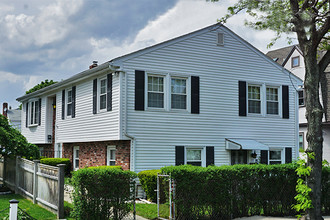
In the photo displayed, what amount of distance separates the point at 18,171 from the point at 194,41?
929cm

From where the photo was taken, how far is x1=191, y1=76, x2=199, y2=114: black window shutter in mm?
17422

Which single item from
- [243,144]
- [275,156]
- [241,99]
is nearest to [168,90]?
[241,99]

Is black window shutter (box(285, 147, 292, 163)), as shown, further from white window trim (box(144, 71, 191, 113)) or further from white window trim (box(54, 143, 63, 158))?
white window trim (box(54, 143, 63, 158))

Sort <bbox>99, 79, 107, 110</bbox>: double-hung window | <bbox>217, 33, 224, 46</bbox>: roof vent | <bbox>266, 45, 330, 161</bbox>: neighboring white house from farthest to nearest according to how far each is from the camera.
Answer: <bbox>266, 45, 330, 161</bbox>: neighboring white house → <bbox>217, 33, 224, 46</bbox>: roof vent → <bbox>99, 79, 107, 110</bbox>: double-hung window

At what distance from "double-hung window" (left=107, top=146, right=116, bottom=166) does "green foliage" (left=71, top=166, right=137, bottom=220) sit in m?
7.29

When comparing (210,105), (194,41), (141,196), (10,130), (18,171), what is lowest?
(141,196)

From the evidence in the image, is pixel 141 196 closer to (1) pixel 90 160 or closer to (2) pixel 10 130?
(1) pixel 90 160

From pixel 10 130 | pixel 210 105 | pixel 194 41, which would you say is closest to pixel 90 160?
pixel 10 130

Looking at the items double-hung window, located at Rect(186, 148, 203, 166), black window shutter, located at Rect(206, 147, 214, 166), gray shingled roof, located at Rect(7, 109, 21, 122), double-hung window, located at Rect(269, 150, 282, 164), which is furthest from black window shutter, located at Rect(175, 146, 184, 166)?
gray shingled roof, located at Rect(7, 109, 21, 122)

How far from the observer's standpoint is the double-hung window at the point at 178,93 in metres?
17.1

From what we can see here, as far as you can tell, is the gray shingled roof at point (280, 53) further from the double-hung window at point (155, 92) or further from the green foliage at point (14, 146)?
the green foliage at point (14, 146)

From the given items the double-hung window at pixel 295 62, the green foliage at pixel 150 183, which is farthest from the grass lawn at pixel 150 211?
the double-hung window at pixel 295 62

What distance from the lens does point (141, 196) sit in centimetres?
1571

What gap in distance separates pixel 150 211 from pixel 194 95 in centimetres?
689
